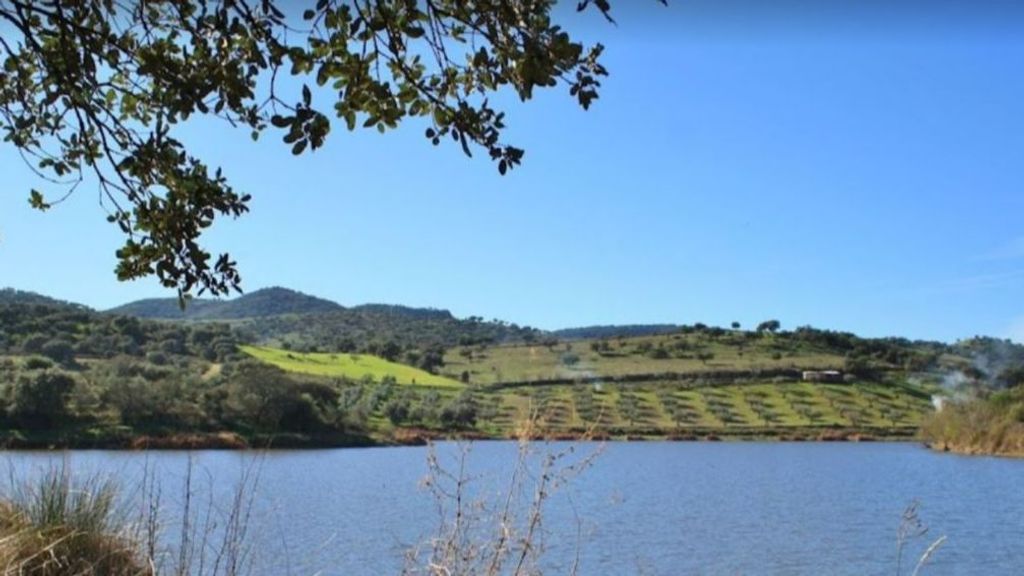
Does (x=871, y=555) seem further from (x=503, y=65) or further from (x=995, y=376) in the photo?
(x=995, y=376)

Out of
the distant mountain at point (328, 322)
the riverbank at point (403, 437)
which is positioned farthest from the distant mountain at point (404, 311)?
the riverbank at point (403, 437)

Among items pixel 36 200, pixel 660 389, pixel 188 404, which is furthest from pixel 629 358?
pixel 36 200

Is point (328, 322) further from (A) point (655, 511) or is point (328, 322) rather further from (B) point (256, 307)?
(A) point (655, 511)

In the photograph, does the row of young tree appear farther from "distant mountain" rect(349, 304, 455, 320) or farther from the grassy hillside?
"distant mountain" rect(349, 304, 455, 320)

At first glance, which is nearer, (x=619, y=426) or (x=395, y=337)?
(x=619, y=426)

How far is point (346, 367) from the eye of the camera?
76938 millimetres

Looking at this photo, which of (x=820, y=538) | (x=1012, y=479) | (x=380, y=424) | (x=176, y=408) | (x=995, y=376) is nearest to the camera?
(x=820, y=538)

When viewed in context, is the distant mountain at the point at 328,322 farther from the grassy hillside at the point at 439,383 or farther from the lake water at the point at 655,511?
the lake water at the point at 655,511

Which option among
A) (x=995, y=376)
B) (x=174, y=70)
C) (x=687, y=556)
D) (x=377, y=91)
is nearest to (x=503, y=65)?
(x=377, y=91)

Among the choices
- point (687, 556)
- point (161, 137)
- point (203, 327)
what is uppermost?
point (203, 327)

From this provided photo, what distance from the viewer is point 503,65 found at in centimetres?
313

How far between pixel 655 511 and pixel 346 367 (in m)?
55.9

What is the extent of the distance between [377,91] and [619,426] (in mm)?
65401

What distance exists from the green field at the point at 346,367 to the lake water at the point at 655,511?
2971 cm
